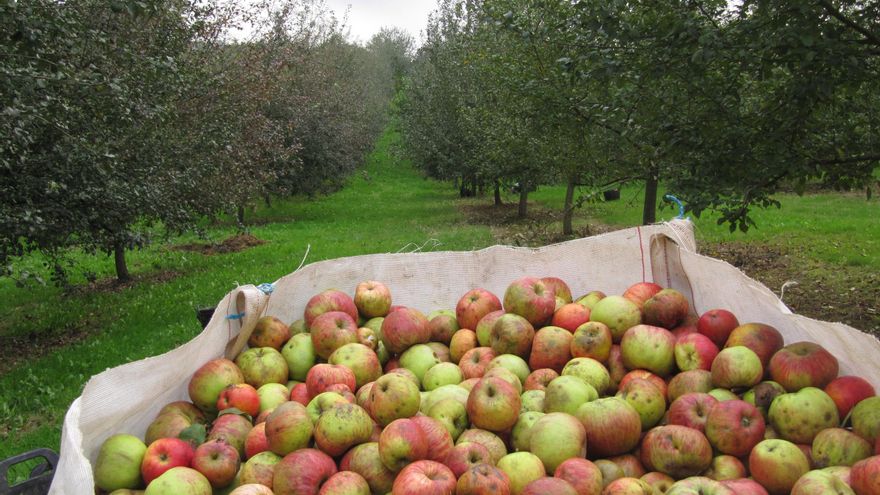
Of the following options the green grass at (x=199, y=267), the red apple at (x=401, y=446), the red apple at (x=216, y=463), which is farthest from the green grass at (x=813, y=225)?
the red apple at (x=216, y=463)

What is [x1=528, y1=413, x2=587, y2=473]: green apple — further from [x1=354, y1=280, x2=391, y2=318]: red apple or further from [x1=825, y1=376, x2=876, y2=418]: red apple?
[x1=354, y1=280, x2=391, y2=318]: red apple

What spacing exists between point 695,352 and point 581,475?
1.16 m

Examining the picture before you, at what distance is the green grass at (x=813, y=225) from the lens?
1072cm

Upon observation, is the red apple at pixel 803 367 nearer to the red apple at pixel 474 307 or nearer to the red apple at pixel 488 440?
the red apple at pixel 488 440

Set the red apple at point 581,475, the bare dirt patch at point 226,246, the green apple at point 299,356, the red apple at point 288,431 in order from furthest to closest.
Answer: the bare dirt patch at point 226,246, the green apple at point 299,356, the red apple at point 288,431, the red apple at point 581,475

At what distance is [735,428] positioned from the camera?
9.27ft

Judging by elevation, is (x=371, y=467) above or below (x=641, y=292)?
below

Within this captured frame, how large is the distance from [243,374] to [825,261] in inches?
367

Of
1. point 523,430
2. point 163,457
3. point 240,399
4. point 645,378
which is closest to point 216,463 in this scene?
point 163,457

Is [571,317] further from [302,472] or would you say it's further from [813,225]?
[813,225]

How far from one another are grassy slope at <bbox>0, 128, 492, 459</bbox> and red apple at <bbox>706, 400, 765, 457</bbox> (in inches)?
177

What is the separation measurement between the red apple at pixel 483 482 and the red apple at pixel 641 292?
183cm

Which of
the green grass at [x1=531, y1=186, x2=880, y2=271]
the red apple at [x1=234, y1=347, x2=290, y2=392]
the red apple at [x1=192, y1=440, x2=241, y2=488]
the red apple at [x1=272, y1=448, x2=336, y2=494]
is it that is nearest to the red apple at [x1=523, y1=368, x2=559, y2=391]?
the red apple at [x1=272, y1=448, x2=336, y2=494]

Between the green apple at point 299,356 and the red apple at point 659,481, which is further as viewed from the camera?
the green apple at point 299,356
